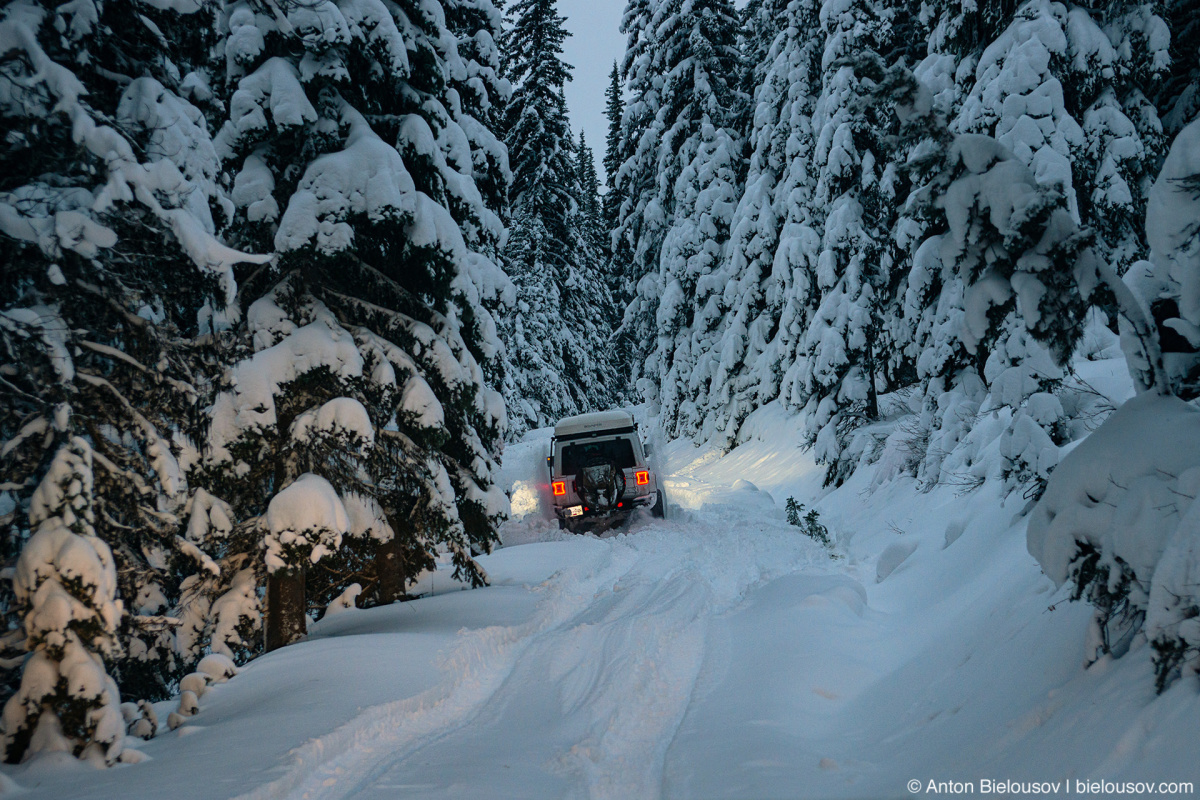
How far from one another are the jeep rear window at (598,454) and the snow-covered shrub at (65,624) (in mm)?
11052

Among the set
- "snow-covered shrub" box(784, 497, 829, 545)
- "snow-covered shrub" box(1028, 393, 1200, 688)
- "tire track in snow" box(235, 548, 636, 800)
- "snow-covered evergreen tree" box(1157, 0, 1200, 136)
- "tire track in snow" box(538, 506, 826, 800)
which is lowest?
"snow-covered shrub" box(784, 497, 829, 545)

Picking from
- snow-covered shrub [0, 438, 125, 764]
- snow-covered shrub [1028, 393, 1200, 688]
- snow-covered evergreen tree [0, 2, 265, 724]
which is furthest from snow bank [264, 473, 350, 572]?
snow-covered shrub [1028, 393, 1200, 688]

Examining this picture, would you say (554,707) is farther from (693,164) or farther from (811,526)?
(693,164)

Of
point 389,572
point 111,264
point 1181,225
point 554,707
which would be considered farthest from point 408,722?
point 1181,225

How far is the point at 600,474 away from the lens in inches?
582

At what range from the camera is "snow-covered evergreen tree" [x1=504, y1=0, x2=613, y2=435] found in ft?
103

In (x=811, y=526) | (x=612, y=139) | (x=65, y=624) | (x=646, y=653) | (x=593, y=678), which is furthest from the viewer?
(x=612, y=139)

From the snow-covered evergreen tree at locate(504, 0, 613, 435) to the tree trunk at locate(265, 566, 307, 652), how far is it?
70.6 ft

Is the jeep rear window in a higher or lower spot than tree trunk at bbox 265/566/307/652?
higher

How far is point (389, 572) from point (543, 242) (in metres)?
27.8

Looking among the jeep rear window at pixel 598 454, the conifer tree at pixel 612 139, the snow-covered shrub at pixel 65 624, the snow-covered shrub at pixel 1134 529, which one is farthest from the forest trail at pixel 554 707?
the conifer tree at pixel 612 139

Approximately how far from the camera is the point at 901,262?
16.6 meters

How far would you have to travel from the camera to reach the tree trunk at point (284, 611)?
7.38 meters

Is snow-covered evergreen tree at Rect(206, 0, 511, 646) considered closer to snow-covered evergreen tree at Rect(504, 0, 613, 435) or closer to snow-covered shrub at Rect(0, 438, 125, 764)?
snow-covered shrub at Rect(0, 438, 125, 764)
